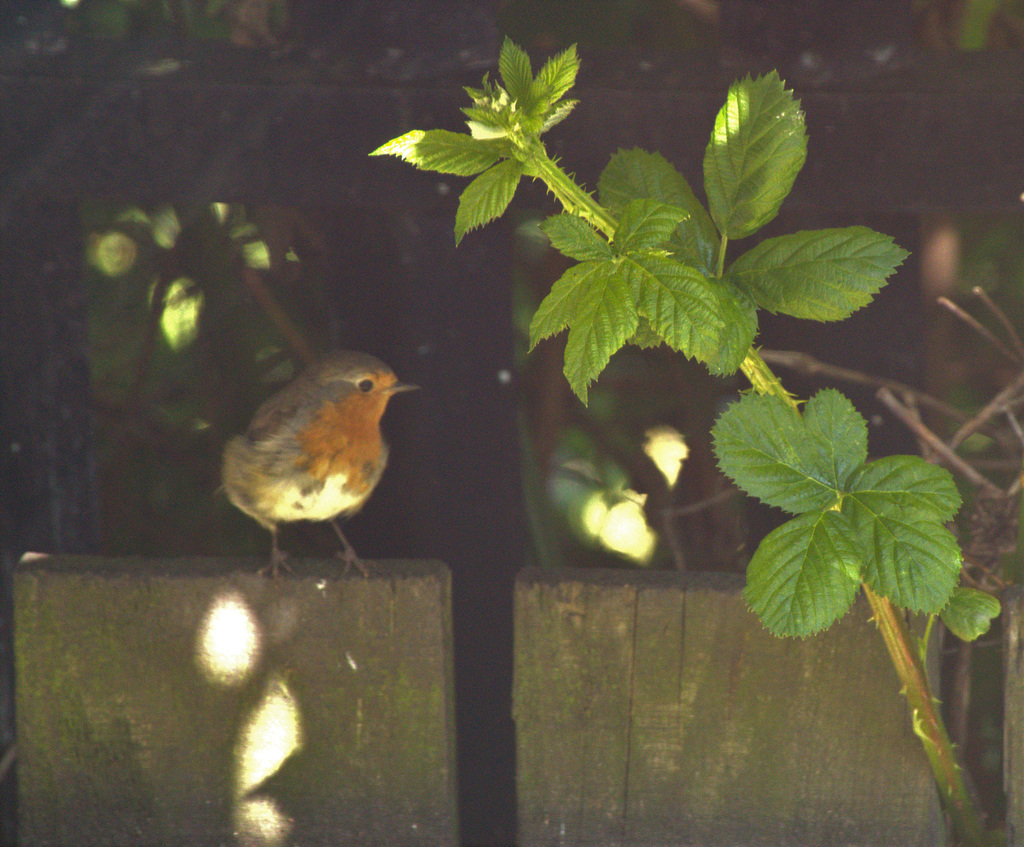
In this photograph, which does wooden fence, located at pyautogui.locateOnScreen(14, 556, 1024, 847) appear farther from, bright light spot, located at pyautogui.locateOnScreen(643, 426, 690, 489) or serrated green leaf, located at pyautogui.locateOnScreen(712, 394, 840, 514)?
bright light spot, located at pyautogui.locateOnScreen(643, 426, 690, 489)

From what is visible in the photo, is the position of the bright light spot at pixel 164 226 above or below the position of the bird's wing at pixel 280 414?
above

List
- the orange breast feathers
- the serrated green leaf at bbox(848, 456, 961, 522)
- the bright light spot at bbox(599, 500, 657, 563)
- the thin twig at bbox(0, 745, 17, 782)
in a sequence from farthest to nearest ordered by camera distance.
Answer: the bright light spot at bbox(599, 500, 657, 563), the orange breast feathers, the thin twig at bbox(0, 745, 17, 782), the serrated green leaf at bbox(848, 456, 961, 522)

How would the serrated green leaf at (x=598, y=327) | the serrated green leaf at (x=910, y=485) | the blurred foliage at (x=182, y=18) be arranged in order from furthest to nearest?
the blurred foliage at (x=182, y=18), the serrated green leaf at (x=910, y=485), the serrated green leaf at (x=598, y=327)

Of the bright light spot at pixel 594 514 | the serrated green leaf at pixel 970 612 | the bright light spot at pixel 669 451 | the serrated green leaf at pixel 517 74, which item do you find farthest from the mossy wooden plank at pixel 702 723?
the bright light spot at pixel 594 514

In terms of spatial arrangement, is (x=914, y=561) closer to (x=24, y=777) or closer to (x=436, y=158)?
(x=436, y=158)

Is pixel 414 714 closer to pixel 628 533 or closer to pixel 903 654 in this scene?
pixel 903 654

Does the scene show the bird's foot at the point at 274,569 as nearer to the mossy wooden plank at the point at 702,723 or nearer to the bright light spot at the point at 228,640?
the bright light spot at the point at 228,640

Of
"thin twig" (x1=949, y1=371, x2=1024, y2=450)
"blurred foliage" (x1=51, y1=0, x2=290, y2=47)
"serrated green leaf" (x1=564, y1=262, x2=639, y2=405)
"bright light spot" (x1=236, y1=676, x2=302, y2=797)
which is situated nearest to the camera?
"serrated green leaf" (x1=564, y1=262, x2=639, y2=405)

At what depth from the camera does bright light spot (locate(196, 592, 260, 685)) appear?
1506mm

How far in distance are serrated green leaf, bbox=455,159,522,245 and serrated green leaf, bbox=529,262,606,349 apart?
0.10m

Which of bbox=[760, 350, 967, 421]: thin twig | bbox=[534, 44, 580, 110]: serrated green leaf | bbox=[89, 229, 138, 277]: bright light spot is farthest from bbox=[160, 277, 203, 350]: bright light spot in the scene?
bbox=[534, 44, 580, 110]: serrated green leaf

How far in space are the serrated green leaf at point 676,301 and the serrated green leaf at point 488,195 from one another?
14 centimetres

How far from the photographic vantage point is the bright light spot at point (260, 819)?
5.08 feet

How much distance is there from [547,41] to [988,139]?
109 centimetres
